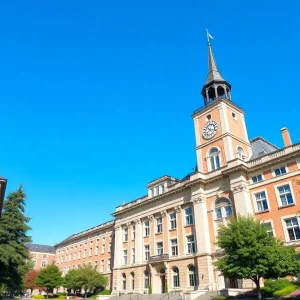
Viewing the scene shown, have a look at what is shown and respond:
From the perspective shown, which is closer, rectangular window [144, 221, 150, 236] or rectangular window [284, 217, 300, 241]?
rectangular window [284, 217, 300, 241]

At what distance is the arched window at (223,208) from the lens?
39.8 metres

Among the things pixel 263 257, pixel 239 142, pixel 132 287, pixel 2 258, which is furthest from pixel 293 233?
pixel 2 258

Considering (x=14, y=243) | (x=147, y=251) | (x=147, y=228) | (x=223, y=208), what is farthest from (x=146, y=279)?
(x=14, y=243)

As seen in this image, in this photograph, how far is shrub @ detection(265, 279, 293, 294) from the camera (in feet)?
94.9

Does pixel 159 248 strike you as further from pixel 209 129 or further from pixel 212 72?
pixel 212 72

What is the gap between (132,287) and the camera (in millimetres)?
49094

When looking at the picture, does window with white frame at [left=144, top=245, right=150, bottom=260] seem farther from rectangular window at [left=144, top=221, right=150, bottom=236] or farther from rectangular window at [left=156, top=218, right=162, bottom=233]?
rectangular window at [left=156, top=218, right=162, bottom=233]

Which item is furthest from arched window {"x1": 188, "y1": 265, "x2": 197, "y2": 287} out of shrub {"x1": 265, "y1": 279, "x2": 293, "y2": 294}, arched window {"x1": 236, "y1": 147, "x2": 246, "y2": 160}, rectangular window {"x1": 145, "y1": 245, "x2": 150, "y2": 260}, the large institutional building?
arched window {"x1": 236, "y1": 147, "x2": 246, "y2": 160}

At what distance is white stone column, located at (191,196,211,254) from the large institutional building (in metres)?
0.13

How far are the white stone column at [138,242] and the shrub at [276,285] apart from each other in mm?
24031

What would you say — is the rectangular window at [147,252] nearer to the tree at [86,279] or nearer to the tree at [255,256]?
the tree at [86,279]

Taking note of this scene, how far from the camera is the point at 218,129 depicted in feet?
151

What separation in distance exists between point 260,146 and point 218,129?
7.23 metres

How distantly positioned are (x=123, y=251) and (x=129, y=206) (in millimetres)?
8221
